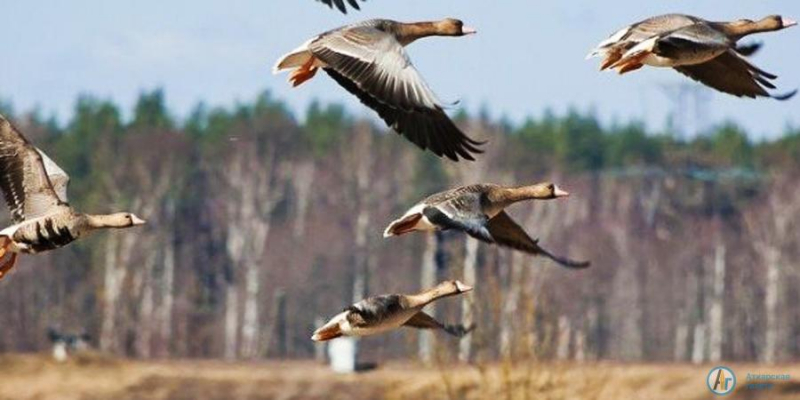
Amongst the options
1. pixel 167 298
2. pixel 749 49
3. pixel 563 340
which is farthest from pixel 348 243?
pixel 749 49

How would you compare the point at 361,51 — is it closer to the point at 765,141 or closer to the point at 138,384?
the point at 138,384

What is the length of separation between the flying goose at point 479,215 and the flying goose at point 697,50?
979 mm

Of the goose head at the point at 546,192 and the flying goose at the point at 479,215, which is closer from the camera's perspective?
the flying goose at the point at 479,215

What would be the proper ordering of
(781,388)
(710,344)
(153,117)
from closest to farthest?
(781,388) < (710,344) < (153,117)

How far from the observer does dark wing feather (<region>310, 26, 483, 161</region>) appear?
14.3 meters

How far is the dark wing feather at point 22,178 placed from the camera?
1503 cm

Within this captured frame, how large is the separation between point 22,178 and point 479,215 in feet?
9.90

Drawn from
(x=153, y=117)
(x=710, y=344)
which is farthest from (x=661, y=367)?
(x=153, y=117)

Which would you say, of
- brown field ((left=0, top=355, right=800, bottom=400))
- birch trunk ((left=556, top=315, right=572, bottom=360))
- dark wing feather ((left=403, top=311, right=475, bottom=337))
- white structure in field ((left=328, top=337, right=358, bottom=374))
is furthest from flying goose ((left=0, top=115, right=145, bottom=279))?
white structure in field ((left=328, top=337, right=358, bottom=374))

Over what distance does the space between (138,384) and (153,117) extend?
48.4m

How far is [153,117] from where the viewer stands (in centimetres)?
9262

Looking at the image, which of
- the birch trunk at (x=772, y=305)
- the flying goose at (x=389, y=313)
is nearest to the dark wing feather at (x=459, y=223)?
the flying goose at (x=389, y=313)

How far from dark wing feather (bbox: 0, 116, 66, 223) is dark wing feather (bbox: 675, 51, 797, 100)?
420 centimetres

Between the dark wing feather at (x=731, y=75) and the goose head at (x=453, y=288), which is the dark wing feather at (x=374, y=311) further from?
the dark wing feather at (x=731, y=75)
